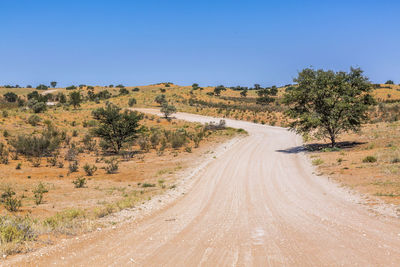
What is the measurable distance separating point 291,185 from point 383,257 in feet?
23.5

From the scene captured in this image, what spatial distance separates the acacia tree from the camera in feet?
68.9

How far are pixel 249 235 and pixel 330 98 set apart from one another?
18017 millimetres

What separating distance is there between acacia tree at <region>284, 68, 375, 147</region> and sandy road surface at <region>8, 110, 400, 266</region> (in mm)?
11625

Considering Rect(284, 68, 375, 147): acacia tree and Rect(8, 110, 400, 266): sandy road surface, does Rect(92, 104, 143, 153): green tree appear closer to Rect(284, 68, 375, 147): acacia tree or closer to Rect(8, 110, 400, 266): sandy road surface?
Rect(284, 68, 375, 147): acacia tree

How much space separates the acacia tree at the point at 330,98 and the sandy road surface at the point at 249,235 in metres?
11.6

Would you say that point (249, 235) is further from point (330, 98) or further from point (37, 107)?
point (37, 107)

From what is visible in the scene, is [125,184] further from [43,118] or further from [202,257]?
[43,118]

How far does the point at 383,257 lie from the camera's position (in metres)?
5.00

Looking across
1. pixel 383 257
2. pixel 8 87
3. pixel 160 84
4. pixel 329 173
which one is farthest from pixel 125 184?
pixel 8 87

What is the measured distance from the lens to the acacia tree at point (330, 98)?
21006 millimetres

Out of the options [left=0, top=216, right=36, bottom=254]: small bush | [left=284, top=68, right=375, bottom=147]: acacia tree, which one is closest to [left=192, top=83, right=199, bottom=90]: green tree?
[left=284, top=68, right=375, bottom=147]: acacia tree

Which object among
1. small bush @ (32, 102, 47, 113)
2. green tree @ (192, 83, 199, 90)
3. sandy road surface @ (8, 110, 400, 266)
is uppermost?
green tree @ (192, 83, 199, 90)

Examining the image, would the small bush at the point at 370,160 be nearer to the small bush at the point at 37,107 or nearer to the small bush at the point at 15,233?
the small bush at the point at 15,233

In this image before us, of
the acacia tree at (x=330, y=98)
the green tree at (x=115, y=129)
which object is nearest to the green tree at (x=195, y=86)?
the green tree at (x=115, y=129)
